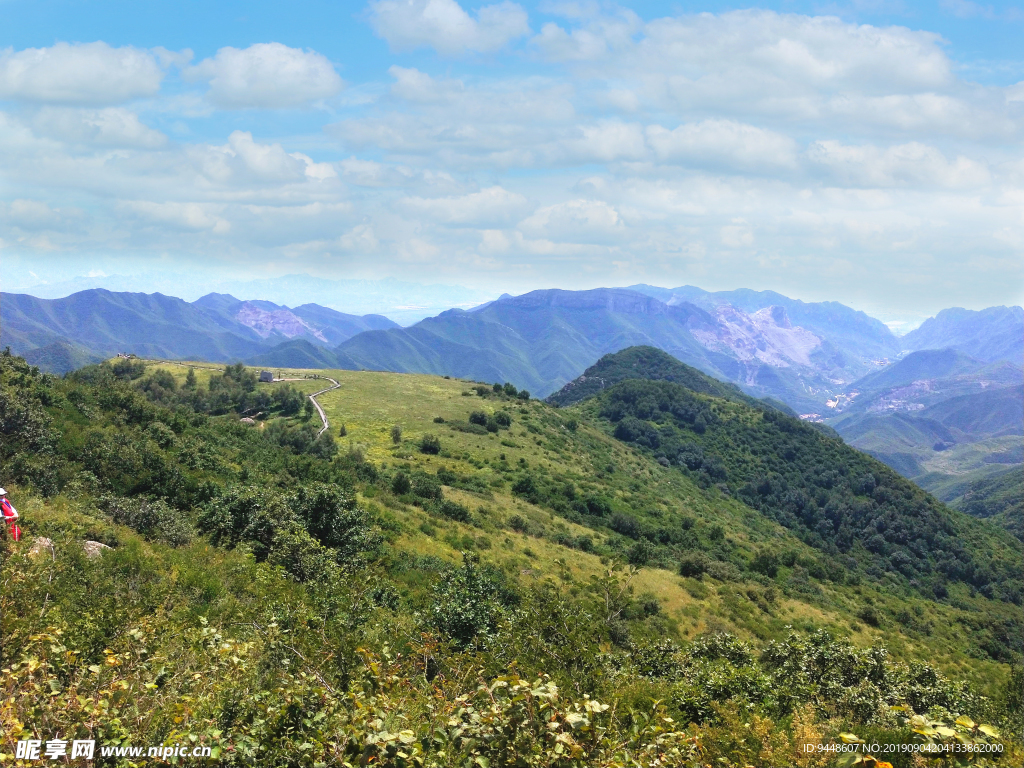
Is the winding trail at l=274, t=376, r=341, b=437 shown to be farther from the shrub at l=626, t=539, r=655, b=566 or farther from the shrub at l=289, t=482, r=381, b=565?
the shrub at l=626, t=539, r=655, b=566

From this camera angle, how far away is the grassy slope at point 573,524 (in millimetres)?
41594

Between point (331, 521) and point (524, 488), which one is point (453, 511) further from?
point (524, 488)

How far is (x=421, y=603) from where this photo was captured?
22.9 metres

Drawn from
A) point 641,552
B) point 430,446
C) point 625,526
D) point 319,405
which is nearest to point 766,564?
point 625,526

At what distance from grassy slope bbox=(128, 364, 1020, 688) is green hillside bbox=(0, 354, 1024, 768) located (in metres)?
0.44

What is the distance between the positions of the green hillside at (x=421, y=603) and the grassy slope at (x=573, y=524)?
1.46 feet

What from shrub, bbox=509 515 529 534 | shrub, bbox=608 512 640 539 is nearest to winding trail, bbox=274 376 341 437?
shrub, bbox=509 515 529 534

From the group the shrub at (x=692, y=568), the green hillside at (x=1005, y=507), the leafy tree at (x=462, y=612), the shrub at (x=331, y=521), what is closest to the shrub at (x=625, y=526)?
the shrub at (x=692, y=568)

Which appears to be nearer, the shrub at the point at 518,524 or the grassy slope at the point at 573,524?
the grassy slope at the point at 573,524

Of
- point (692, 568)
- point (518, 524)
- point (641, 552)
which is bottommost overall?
point (692, 568)

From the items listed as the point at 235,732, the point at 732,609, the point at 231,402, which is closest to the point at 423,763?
the point at 235,732

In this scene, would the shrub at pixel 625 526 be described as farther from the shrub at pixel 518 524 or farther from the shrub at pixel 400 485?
the shrub at pixel 400 485

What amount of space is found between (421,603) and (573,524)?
135 feet

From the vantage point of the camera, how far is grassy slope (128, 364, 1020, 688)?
Answer: 1638 inches
